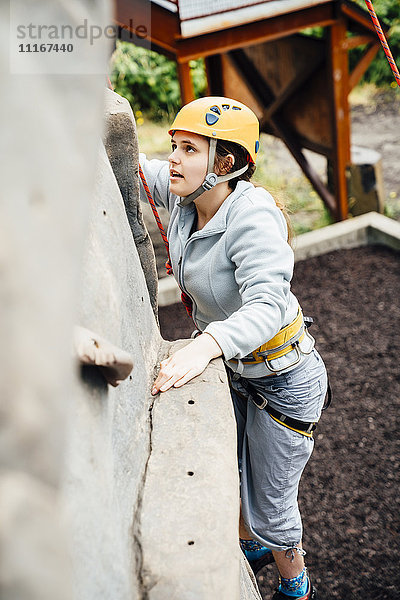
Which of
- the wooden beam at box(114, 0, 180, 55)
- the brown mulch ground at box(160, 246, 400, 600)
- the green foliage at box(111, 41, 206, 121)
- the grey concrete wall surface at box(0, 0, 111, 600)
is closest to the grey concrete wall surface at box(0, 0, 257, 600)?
the grey concrete wall surface at box(0, 0, 111, 600)

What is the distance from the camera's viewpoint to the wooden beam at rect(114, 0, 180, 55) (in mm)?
4441

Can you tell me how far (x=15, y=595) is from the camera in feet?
2.04

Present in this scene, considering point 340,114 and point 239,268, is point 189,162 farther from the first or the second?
point 340,114

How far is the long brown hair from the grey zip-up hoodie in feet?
0.20

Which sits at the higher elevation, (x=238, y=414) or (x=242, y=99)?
(x=242, y=99)

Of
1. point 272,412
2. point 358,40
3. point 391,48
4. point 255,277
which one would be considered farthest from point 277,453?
point 391,48

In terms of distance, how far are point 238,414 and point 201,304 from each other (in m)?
0.44

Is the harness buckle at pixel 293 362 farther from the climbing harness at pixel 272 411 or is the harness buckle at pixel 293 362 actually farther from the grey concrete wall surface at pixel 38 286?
→ the grey concrete wall surface at pixel 38 286

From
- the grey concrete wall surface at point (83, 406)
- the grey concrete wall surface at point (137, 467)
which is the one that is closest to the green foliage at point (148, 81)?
the grey concrete wall surface at point (83, 406)

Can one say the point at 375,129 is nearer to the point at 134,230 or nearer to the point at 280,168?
the point at 280,168

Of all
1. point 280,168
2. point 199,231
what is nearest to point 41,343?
point 199,231

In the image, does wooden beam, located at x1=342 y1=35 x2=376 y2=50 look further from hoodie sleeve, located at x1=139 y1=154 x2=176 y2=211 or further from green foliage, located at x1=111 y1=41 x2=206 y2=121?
green foliage, located at x1=111 y1=41 x2=206 y2=121

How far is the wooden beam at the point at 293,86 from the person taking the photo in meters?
5.43

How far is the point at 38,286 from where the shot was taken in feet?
2.26
